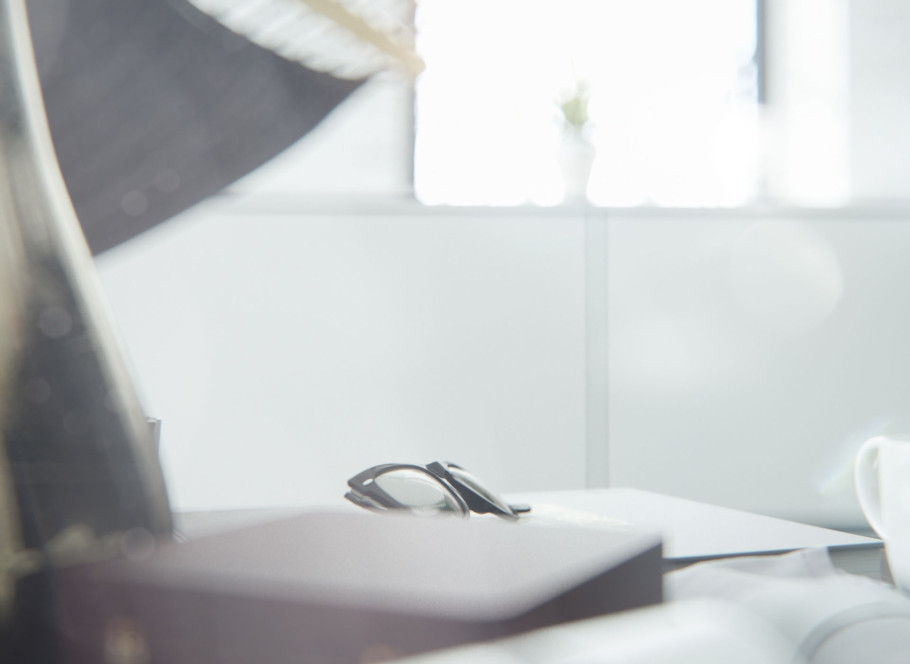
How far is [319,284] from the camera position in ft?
3.70

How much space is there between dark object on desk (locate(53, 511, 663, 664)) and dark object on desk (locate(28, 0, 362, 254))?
0.26 metres

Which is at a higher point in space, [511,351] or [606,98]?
[606,98]

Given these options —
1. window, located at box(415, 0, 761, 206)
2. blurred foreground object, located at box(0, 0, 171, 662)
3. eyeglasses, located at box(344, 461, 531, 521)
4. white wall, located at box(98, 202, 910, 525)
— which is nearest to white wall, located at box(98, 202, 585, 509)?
white wall, located at box(98, 202, 910, 525)

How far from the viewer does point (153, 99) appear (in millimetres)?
430

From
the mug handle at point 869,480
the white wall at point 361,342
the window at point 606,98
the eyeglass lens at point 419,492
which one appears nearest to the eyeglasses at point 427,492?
the eyeglass lens at point 419,492

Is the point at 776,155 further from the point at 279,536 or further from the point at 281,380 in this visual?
the point at 279,536

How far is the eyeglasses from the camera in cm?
40

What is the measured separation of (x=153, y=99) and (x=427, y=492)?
0.91 ft

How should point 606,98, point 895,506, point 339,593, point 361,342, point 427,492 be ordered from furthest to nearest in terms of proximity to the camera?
point 606,98 → point 361,342 → point 427,492 → point 895,506 → point 339,593

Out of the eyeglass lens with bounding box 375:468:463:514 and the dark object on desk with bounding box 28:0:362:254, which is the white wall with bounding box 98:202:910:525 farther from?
the eyeglass lens with bounding box 375:468:463:514

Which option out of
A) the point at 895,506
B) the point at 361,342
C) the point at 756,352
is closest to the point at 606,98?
the point at 756,352

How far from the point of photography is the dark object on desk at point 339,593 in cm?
13

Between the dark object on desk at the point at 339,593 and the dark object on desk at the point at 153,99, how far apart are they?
0.86ft

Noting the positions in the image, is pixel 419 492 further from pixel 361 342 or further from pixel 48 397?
pixel 361 342
